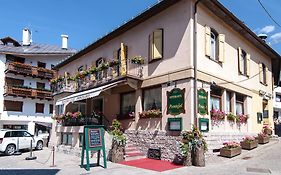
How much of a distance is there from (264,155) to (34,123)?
106 ft

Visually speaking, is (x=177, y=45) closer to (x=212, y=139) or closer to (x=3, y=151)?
(x=212, y=139)

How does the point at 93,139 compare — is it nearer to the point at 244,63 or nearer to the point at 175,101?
the point at 175,101

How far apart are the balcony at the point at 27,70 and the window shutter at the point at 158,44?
27.4 m

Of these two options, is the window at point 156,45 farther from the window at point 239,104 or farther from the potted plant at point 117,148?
the window at point 239,104

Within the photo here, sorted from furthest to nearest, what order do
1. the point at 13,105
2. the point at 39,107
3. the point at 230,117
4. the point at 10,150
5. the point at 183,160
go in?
the point at 39,107
the point at 13,105
the point at 10,150
the point at 230,117
the point at 183,160

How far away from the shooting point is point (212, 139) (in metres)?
14.2

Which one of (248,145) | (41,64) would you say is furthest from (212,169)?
(41,64)

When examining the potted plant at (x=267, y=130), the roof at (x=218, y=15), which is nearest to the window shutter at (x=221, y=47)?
the roof at (x=218, y=15)

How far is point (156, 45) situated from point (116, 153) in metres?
6.24

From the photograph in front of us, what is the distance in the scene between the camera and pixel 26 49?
130 ft

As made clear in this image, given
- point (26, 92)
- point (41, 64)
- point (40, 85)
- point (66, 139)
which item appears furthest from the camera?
point (41, 64)

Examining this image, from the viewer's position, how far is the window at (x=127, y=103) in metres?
17.3

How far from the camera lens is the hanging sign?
13606 millimetres

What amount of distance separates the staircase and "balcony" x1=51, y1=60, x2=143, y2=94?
3930mm
